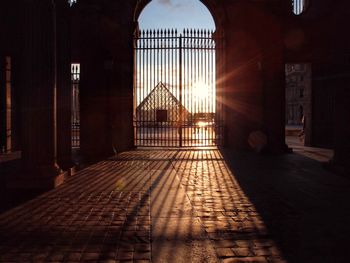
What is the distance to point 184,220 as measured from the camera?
4.30 metres

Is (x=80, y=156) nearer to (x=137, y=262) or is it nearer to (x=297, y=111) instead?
(x=137, y=262)

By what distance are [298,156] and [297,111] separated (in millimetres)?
43145

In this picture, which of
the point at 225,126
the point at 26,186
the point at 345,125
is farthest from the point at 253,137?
the point at 26,186

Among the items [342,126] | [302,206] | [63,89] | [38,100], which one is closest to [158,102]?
[63,89]

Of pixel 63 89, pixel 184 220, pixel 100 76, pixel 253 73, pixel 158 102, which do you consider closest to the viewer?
pixel 184 220

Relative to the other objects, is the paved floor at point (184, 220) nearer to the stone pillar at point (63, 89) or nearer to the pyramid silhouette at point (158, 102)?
the stone pillar at point (63, 89)

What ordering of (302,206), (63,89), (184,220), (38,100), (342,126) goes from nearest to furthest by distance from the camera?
(184,220)
(302,206)
(38,100)
(342,126)
(63,89)

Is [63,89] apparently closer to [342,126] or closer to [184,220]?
[184,220]

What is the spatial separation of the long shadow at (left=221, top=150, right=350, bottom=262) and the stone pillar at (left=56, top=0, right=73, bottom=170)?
380 cm

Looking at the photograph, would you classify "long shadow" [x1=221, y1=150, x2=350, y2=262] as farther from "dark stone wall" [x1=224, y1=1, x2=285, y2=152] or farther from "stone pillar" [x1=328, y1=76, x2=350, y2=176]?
"dark stone wall" [x1=224, y1=1, x2=285, y2=152]

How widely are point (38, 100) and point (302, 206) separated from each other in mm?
4734

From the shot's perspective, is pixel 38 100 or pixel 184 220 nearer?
pixel 184 220

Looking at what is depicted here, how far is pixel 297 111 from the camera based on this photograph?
51.6m

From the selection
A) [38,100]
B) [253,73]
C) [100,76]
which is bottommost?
[38,100]
